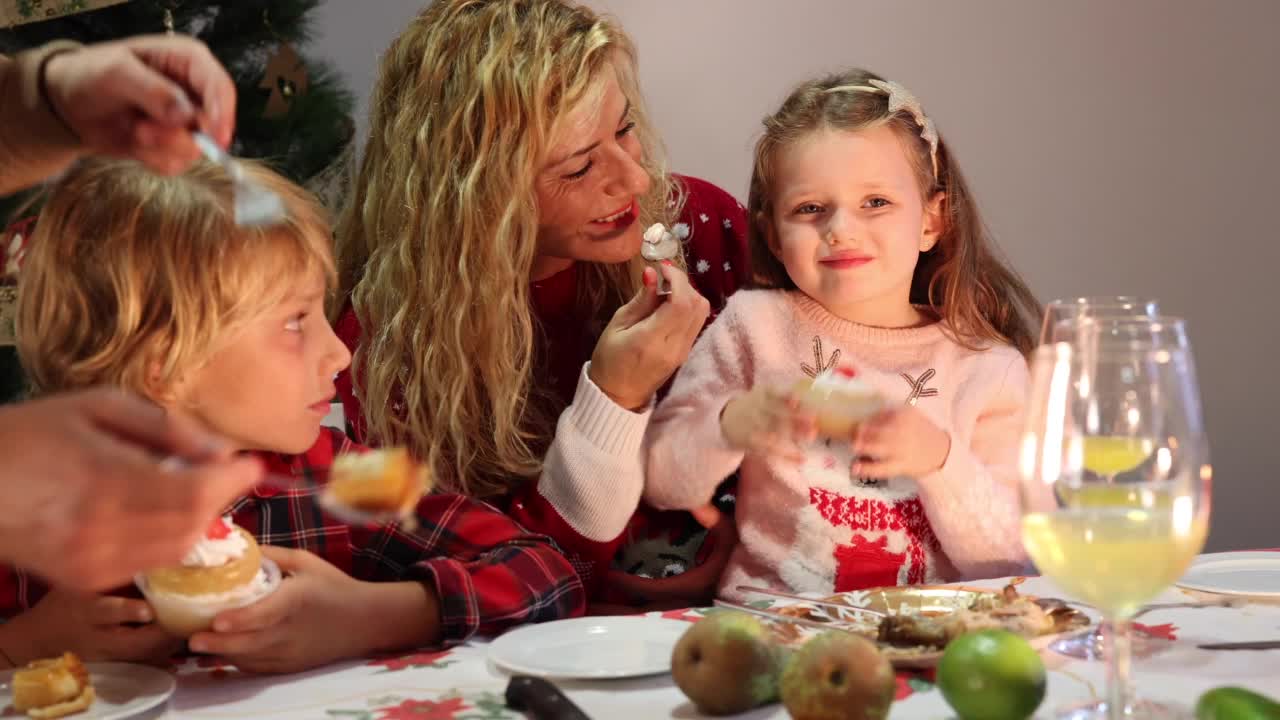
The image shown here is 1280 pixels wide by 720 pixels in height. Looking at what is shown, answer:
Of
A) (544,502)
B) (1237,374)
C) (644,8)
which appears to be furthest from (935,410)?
(644,8)

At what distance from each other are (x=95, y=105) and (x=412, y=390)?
0.83m

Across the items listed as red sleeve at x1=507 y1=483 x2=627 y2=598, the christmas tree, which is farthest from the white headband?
the christmas tree

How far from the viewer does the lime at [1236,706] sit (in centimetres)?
82

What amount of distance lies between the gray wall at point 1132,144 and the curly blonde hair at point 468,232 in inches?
61.7

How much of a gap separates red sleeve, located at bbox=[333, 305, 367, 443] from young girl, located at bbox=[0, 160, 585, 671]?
0.48 m

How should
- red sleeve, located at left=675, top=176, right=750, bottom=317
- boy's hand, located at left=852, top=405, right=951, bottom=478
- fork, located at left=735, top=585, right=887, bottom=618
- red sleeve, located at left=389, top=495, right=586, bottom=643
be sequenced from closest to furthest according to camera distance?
fork, located at left=735, top=585, right=887, bottom=618 < red sleeve, located at left=389, top=495, right=586, bottom=643 < boy's hand, located at left=852, top=405, right=951, bottom=478 < red sleeve, located at left=675, top=176, right=750, bottom=317

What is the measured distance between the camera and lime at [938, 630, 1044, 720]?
3.02 ft

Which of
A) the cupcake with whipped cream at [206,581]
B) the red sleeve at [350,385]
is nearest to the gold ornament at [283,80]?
the red sleeve at [350,385]

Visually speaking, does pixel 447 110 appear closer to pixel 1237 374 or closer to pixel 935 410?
pixel 935 410

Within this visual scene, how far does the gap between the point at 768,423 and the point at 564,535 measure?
35 cm

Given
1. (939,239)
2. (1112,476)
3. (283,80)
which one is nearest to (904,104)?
(939,239)

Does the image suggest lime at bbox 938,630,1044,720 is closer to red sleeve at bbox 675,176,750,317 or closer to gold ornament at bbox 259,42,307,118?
red sleeve at bbox 675,176,750,317

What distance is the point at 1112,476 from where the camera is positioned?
0.90 meters

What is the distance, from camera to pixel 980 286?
81.0 inches
